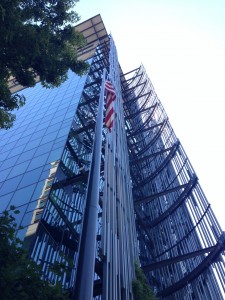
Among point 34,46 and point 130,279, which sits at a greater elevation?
point 34,46

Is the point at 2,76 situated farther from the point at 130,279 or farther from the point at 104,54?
the point at 104,54

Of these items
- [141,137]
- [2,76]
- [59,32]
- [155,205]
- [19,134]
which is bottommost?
[155,205]

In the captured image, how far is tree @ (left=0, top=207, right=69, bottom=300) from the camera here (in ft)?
15.7

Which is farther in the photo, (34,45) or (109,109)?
(109,109)

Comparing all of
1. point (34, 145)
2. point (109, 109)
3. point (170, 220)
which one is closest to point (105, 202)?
point (109, 109)

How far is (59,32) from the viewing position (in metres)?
10.6

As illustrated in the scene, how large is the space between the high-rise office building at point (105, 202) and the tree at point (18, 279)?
2.49 ft

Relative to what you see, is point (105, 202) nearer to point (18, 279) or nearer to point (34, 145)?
point (18, 279)

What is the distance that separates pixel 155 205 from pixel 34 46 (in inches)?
478

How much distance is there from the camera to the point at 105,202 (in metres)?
9.91

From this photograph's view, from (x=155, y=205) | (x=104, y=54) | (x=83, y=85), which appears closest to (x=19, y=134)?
(x=83, y=85)

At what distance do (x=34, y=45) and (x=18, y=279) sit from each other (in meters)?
6.69

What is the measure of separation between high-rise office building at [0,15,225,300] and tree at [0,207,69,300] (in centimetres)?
76

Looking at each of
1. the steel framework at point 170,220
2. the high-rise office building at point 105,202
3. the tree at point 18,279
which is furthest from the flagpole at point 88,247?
the steel framework at point 170,220
